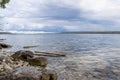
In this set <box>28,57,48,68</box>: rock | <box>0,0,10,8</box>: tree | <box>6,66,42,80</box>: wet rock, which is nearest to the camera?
<box>6,66,42,80</box>: wet rock

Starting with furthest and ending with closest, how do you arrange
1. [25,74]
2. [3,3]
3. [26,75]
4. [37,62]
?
[3,3], [37,62], [25,74], [26,75]

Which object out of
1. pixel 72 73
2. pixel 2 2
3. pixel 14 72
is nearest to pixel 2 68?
pixel 14 72

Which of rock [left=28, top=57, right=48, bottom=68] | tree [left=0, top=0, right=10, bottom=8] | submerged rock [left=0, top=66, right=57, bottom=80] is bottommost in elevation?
rock [left=28, top=57, right=48, bottom=68]

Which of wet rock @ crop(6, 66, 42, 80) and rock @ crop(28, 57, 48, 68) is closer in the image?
wet rock @ crop(6, 66, 42, 80)

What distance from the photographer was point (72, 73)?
22.6 meters

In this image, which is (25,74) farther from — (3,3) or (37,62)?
(3,3)

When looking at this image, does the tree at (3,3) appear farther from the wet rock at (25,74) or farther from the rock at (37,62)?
the wet rock at (25,74)

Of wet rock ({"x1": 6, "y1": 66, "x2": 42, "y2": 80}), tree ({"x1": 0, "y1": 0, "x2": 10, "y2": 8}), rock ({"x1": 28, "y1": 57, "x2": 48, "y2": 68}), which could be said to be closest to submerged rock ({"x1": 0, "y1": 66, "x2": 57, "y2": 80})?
wet rock ({"x1": 6, "y1": 66, "x2": 42, "y2": 80})

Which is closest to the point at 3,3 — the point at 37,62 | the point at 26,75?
the point at 37,62

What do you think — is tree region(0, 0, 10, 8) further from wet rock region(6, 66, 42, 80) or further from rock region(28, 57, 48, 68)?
wet rock region(6, 66, 42, 80)

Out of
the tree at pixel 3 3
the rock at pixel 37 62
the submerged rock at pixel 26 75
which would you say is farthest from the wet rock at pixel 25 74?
the tree at pixel 3 3

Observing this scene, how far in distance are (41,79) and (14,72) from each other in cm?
195

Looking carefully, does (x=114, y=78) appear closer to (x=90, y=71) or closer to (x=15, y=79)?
(x=90, y=71)

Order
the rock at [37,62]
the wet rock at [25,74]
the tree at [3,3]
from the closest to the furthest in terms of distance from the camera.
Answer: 1. the wet rock at [25,74]
2. the rock at [37,62]
3. the tree at [3,3]
